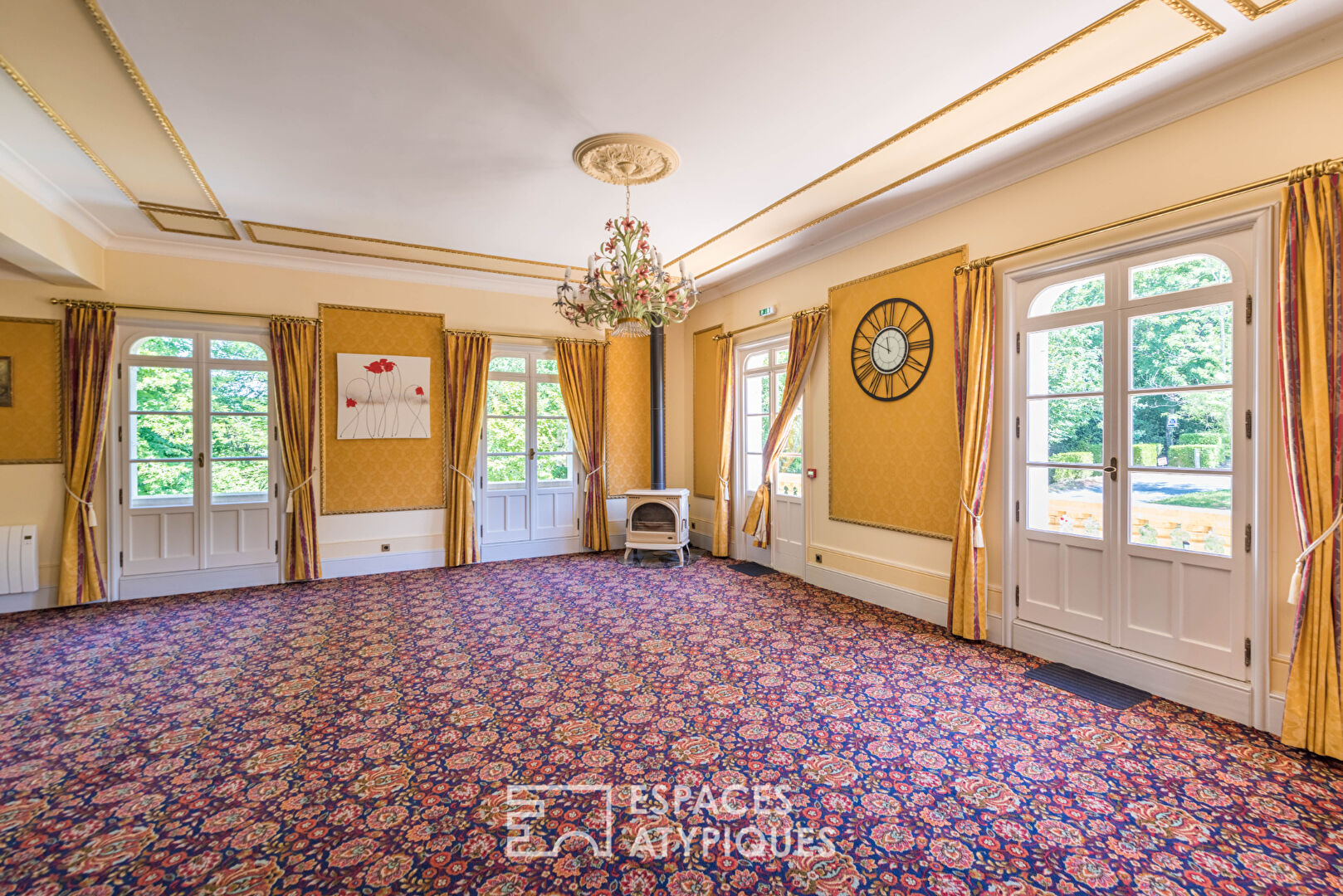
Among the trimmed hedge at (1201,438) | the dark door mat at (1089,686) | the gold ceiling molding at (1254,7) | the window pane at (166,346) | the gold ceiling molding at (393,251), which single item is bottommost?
the dark door mat at (1089,686)

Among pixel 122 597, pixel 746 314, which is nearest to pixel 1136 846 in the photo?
pixel 746 314

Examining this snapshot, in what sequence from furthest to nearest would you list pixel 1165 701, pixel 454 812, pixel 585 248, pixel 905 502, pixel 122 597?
pixel 585 248 → pixel 122 597 → pixel 905 502 → pixel 1165 701 → pixel 454 812

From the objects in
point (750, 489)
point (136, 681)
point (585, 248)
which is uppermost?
point (585, 248)

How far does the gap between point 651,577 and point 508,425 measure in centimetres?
254

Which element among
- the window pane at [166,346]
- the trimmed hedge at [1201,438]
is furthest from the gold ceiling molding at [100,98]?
the trimmed hedge at [1201,438]

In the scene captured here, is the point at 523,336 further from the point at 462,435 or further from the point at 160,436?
the point at 160,436

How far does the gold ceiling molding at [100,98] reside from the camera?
2.53 m

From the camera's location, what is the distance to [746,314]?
6617 mm

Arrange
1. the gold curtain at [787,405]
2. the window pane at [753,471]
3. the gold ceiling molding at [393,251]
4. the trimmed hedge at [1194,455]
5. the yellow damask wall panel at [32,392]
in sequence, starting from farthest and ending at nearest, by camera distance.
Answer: the window pane at [753,471]
the gold curtain at [787,405]
the gold ceiling molding at [393,251]
the yellow damask wall panel at [32,392]
the trimmed hedge at [1194,455]

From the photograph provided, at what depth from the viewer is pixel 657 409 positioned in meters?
7.07

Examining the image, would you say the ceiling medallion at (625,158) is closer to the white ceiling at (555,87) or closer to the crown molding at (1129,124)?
the white ceiling at (555,87)

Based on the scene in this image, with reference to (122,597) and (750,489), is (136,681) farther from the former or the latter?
(750,489)

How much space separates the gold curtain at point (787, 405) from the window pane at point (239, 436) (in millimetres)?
5097

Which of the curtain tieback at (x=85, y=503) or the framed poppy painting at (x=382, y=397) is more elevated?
the framed poppy painting at (x=382, y=397)
